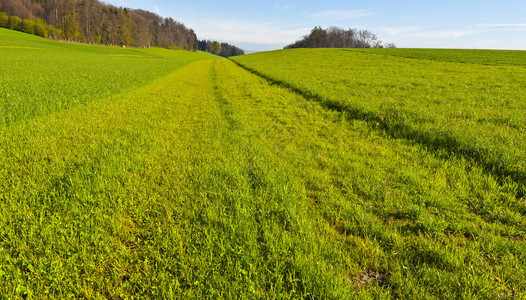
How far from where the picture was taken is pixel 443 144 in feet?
21.1

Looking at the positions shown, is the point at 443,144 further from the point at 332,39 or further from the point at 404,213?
the point at 332,39

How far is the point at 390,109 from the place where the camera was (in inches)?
362

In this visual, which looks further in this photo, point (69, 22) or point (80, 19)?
point (80, 19)

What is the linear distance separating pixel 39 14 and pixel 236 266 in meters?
158

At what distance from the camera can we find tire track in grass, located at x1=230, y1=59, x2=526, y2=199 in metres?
4.69

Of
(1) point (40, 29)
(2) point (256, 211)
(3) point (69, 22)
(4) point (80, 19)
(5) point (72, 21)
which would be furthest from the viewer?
(4) point (80, 19)

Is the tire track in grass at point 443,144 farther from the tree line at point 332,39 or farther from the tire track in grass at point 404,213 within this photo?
the tree line at point 332,39

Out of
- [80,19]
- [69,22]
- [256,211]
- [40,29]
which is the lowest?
[256,211]

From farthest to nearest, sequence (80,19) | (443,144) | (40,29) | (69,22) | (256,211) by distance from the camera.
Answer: (80,19) < (69,22) < (40,29) < (443,144) < (256,211)

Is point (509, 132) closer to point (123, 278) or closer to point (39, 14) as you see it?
point (123, 278)

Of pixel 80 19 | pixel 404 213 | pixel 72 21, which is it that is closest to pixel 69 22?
pixel 72 21

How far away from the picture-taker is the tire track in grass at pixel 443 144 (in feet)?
15.4

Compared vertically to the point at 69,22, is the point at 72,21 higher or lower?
higher

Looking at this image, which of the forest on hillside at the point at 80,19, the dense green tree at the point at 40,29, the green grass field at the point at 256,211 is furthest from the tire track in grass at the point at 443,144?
the dense green tree at the point at 40,29
